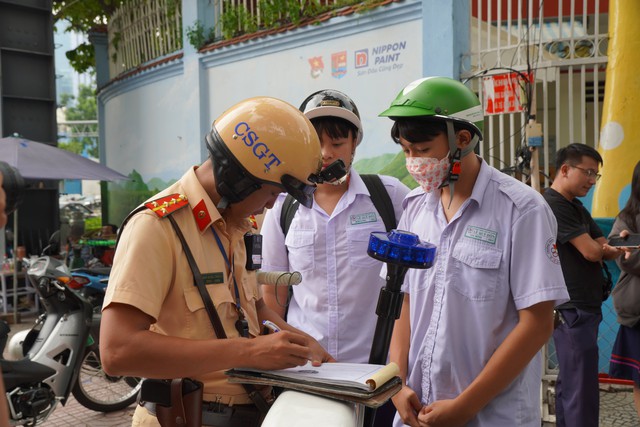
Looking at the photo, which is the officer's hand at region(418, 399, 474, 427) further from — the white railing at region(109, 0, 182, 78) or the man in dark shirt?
the white railing at region(109, 0, 182, 78)

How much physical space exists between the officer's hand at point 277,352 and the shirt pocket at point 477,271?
1.97ft

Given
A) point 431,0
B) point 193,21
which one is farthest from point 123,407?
point 193,21

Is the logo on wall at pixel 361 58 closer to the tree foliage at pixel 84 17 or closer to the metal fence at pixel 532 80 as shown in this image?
the metal fence at pixel 532 80

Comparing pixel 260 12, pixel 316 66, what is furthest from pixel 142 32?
pixel 316 66

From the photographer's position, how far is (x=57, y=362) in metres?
4.39

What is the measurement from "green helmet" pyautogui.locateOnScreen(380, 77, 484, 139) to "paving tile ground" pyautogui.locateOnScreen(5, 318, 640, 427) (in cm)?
335

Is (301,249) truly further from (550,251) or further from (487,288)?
(550,251)

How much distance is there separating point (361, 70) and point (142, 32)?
19.1ft

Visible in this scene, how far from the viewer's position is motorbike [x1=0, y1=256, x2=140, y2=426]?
13.1ft

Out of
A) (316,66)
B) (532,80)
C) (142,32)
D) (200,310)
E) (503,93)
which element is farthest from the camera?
(142,32)

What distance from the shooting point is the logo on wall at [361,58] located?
6.81 m

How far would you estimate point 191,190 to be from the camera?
1644 millimetres

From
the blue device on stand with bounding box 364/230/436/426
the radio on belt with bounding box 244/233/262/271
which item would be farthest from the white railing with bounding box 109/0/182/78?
the blue device on stand with bounding box 364/230/436/426

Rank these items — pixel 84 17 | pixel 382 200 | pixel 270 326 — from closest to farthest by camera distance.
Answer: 1. pixel 270 326
2. pixel 382 200
3. pixel 84 17
